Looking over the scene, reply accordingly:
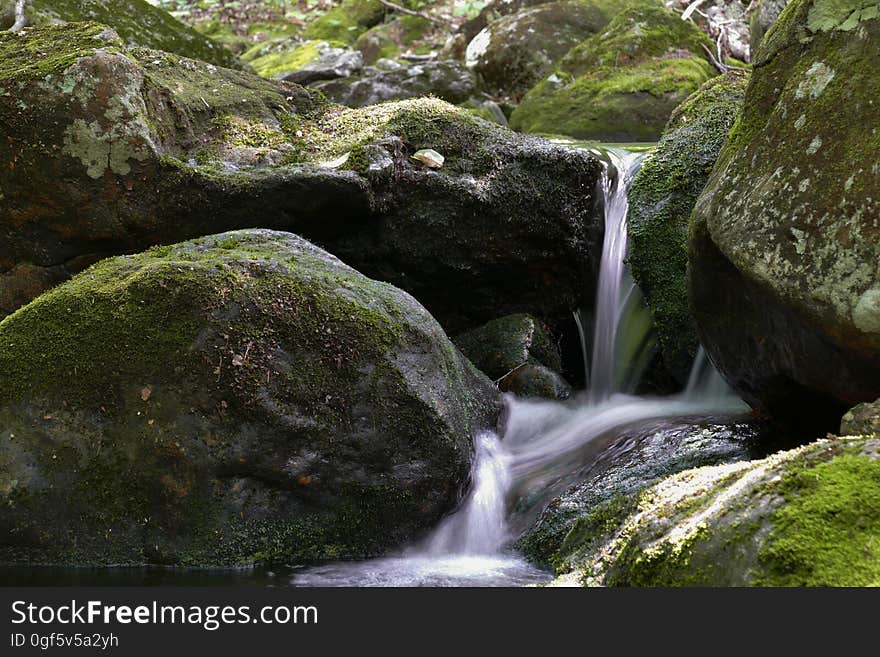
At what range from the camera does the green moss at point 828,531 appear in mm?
2197

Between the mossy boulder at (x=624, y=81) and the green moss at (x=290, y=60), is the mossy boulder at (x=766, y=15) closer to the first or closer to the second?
the mossy boulder at (x=624, y=81)

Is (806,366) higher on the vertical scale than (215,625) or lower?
higher

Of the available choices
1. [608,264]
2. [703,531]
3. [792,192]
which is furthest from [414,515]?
[608,264]

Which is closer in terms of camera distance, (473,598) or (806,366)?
(473,598)

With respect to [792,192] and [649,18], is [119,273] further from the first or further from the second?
[649,18]

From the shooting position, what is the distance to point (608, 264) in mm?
6875

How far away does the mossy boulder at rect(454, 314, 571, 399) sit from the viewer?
6.32 metres

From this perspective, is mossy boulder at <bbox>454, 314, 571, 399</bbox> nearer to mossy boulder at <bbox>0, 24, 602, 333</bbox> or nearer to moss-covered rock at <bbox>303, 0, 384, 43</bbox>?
mossy boulder at <bbox>0, 24, 602, 333</bbox>

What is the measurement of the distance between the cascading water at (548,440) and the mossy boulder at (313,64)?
616 cm

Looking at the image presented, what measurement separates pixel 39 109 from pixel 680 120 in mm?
5017

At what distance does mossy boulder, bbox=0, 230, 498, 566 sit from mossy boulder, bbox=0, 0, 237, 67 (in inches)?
177

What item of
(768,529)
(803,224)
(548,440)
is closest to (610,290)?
(548,440)

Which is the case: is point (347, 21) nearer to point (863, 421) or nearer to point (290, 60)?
point (290, 60)

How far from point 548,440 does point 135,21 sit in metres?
5.98
